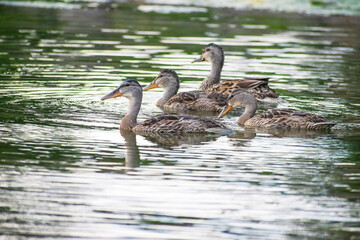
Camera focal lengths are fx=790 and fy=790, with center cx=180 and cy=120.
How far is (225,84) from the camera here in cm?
1420

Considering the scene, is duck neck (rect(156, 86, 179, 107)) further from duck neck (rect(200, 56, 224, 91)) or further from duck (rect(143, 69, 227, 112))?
duck neck (rect(200, 56, 224, 91))

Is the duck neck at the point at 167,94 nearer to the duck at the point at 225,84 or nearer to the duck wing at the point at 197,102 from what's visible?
the duck wing at the point at 197,102

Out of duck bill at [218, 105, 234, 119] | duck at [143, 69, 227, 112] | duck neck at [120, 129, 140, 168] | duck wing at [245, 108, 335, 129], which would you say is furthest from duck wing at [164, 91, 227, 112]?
duck neck at [120, 129, 140, 168]

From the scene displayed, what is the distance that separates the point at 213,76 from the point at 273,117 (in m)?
3.78

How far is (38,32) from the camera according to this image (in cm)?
2155

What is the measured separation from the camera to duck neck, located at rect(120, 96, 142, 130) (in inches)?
435

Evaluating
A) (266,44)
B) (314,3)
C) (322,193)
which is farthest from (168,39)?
(322,193)

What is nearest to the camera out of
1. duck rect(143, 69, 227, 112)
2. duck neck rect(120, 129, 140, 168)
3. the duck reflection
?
duck neck rect(120, 129, 140, 168)

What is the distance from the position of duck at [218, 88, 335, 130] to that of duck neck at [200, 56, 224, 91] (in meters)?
2.59

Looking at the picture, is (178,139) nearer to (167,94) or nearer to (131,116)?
(131,116)

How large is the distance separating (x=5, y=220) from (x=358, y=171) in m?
3.95

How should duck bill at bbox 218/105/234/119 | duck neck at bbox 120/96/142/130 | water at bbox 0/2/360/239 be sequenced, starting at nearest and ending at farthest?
water at bbox 0/2/360/239
duck neck at bbox 120/96/142/130
duck bill at bbox 218/105/234/119

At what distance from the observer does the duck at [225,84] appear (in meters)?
13.6

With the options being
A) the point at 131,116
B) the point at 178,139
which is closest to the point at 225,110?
the point at 131,116
